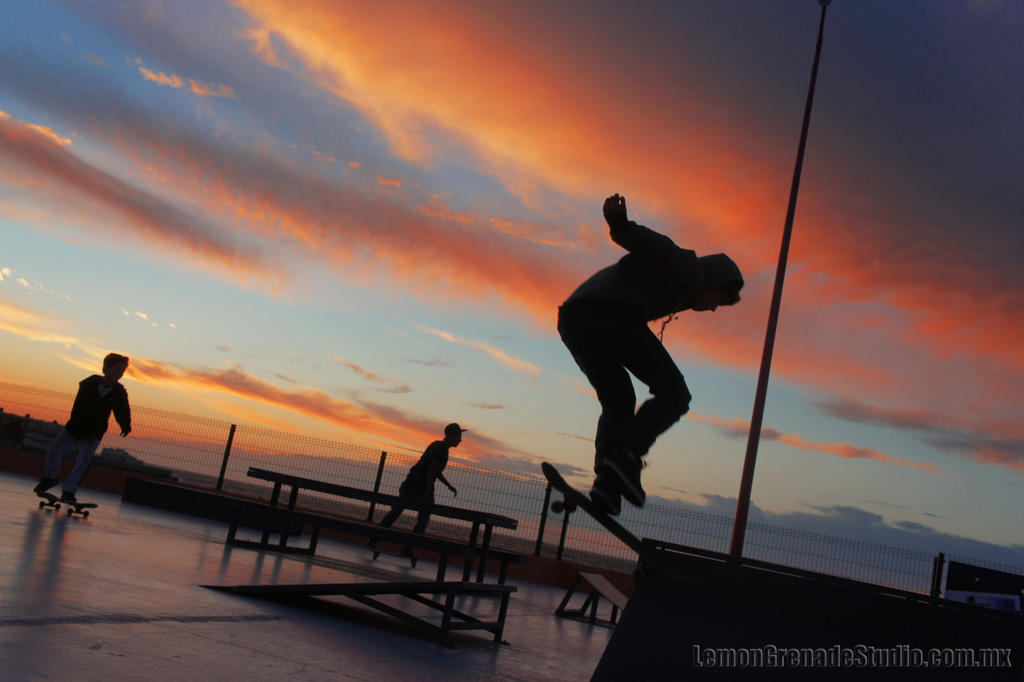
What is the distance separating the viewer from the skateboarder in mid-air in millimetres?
8609

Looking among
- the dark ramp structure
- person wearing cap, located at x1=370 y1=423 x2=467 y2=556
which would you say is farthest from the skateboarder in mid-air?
the dark ramp structure

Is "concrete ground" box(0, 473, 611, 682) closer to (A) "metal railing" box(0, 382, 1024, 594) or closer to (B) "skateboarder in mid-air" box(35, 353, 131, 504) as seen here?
(B) "skateboarder in mid-air" box(35, 353, 131, 504)

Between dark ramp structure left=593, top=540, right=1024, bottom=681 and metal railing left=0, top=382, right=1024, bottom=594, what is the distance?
8.91 meters

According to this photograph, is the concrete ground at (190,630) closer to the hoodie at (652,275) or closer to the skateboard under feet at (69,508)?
the skateboard under feet at (69,508)

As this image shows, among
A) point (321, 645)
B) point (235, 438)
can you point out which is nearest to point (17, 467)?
point (235, 438)

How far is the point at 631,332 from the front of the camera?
3.53 metres

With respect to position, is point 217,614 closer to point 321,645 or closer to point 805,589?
point 321,645

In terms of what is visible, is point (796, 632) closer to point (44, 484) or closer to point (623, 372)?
point (623, 372)

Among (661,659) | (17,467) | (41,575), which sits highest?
(661,659)

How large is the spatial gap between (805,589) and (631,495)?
0.80 meters

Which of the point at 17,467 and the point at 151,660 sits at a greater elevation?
the point at 151,660

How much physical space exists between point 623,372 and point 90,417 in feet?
24.3

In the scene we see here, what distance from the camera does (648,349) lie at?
11.7 ft

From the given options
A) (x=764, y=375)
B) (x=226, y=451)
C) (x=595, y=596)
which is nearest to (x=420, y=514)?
(x=595, y=596)
